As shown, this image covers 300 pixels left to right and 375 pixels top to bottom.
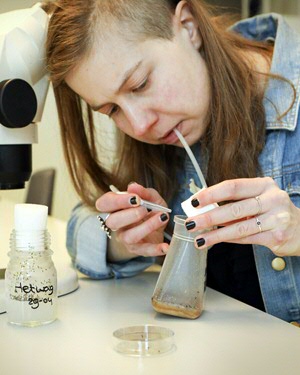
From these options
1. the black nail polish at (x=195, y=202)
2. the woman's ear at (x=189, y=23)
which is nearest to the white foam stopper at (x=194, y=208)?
the black nail polish at (x=195, y=202)

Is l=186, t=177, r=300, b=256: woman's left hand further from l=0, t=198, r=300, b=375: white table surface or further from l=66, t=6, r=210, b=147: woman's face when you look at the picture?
l=66, t=6, r=210, b=147: woman's face

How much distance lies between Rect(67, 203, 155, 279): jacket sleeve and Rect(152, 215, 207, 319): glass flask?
0.27 metres

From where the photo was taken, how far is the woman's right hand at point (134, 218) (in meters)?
0.99

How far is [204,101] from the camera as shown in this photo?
1072 millimetres

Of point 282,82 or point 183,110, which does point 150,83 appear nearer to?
point 183,110

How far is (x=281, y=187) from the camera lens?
110 centimetres

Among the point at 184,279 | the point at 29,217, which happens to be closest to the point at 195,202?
the point at 184,279

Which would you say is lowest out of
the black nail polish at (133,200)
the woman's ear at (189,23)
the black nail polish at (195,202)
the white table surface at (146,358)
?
the white table surface at (146,358)

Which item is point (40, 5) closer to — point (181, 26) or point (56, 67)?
point (56, 67)

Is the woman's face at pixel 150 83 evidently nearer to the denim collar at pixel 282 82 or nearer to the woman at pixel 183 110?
the woman at pixel 183 110

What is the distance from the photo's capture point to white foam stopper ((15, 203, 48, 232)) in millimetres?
783

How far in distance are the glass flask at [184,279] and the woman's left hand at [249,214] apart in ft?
0.10

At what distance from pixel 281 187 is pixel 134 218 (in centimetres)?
28

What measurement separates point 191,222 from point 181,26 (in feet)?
1.38
